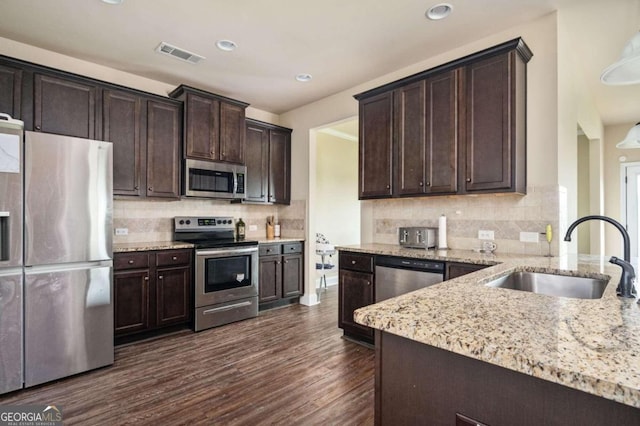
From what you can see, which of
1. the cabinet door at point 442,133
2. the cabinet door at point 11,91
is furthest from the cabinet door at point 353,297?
the cabinet door at point 11,91

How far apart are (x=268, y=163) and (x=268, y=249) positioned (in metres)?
1.26

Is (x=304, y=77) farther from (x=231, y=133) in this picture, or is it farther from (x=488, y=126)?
(x=488, y=126)

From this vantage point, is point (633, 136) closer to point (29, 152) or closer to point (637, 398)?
point (637, 398)

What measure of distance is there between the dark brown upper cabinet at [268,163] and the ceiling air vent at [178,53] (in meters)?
1.16

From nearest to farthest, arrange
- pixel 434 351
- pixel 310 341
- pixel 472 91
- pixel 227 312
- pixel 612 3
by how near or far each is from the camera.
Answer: pixel 434 351
pixel 612 3
pixel 472 91
pixel 310 341
pixel 227 312

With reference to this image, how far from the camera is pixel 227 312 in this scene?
3803 millimetres

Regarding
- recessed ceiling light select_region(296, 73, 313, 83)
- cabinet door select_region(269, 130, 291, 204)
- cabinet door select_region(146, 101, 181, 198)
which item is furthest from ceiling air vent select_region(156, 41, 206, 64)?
cabinet door select_region(269, 130, 291, 204)

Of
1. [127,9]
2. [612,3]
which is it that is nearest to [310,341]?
[127,9]

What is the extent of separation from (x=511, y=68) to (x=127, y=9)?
9.93 ft

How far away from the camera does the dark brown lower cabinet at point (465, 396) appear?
0.70 metres

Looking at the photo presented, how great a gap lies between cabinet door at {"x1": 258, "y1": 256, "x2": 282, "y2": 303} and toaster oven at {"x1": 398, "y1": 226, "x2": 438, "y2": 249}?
1.83 meters

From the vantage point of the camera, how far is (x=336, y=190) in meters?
6.21

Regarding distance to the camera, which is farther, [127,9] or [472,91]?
[472,91]

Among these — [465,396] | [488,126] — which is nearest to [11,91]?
[465,396]
